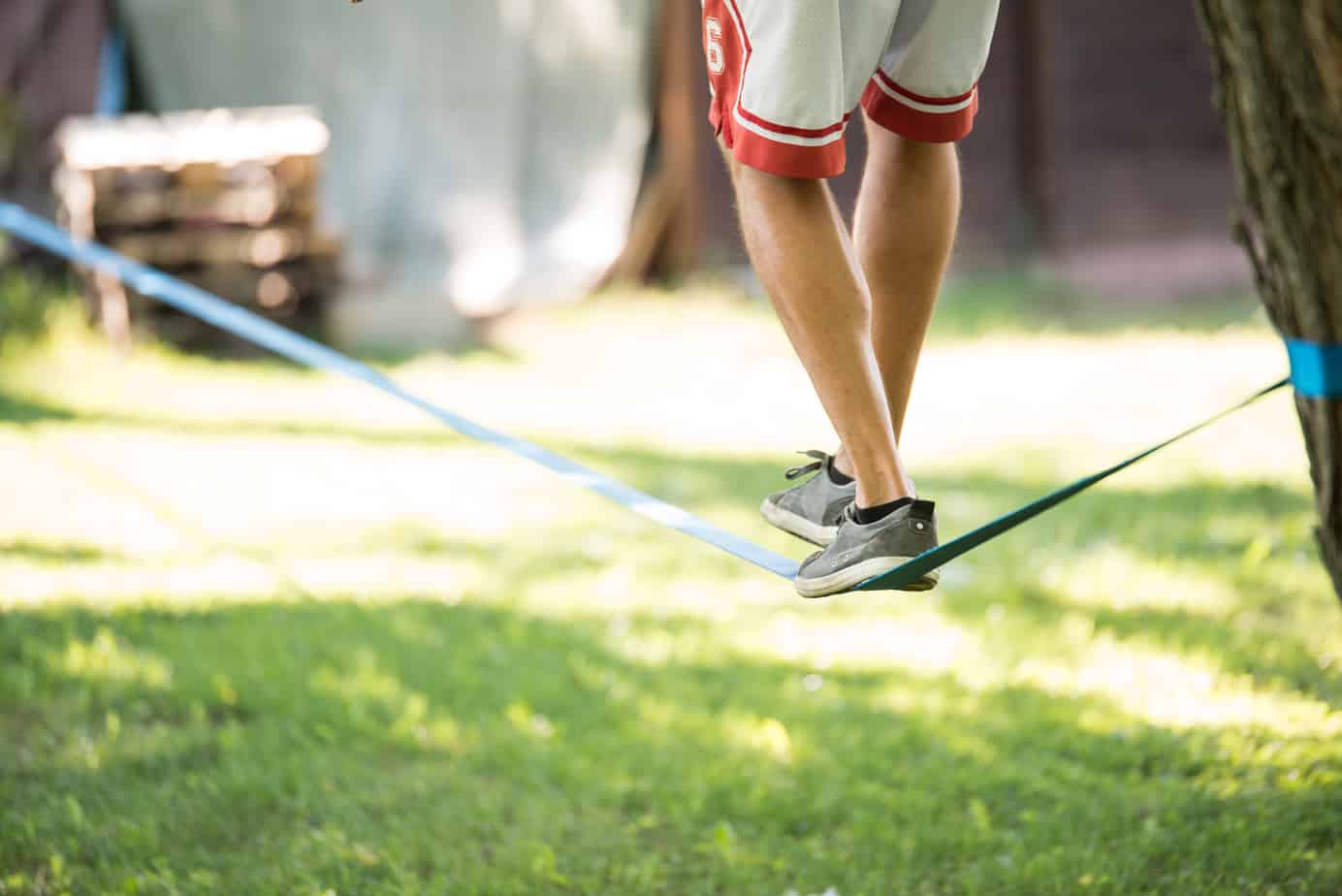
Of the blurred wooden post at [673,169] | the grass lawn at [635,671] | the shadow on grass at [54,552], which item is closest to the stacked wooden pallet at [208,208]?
the grass lawn at [635,671]

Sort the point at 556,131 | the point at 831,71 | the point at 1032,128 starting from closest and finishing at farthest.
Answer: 1. the point at 831,71
2. the point at 556,131
3. the point at 1032,128

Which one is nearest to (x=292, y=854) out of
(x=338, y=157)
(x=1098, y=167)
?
(x=338, y=157)

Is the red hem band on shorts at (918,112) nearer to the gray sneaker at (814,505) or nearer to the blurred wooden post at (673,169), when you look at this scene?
the gray sneaker at (814,505)

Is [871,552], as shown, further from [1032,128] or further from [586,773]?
[1032,128]

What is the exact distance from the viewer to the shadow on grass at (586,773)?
8.56ft

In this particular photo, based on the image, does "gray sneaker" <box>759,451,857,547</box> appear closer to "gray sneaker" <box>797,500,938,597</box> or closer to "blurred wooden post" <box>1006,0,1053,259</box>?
"gray sneaker" <box>797,500,938,597</box>

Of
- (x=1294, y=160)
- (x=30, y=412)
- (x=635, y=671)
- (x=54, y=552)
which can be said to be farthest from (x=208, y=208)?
(x=1294, y=160)

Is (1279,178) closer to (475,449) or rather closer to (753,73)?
(753,73)

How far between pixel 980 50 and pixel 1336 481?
87 centimetres

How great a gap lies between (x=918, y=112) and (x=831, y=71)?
27cm

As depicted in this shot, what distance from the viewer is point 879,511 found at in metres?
2.03

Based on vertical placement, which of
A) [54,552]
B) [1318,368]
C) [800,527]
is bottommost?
[54,552]

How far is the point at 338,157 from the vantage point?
27.0 feet

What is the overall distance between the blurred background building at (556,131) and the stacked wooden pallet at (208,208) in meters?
0.45
